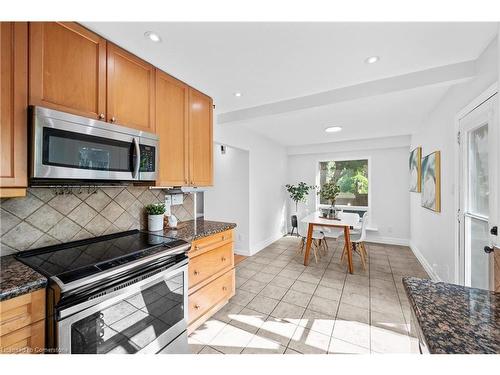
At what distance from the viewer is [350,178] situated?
5.16 meters

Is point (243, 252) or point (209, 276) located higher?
point (209, 276)

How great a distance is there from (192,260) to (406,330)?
206 cm

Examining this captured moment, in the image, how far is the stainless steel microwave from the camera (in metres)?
1.15

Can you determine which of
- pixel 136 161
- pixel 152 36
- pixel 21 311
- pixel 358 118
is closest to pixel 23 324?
pixel 21 311

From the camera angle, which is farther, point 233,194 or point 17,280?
point 233,194

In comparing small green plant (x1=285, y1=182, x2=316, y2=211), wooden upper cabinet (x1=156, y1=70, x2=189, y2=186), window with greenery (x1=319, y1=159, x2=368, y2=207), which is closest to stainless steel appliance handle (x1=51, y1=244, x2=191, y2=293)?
wooden upper cabinet (x1=156, y1=70, x2=189, y2=186)

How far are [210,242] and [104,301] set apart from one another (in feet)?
3.24

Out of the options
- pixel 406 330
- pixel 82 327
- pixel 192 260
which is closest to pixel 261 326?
pixel 192 260

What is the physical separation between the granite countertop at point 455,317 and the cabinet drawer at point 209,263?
155 cm

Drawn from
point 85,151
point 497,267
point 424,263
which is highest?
Result: point 85,151

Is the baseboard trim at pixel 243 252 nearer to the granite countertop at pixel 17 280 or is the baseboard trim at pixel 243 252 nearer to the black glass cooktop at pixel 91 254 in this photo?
the black glass cooktop at pixel 91 254

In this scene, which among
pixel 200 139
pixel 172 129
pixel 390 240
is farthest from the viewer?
pixel 390 240

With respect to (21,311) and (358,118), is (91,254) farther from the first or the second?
(358,118)

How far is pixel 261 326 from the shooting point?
6.46ft
